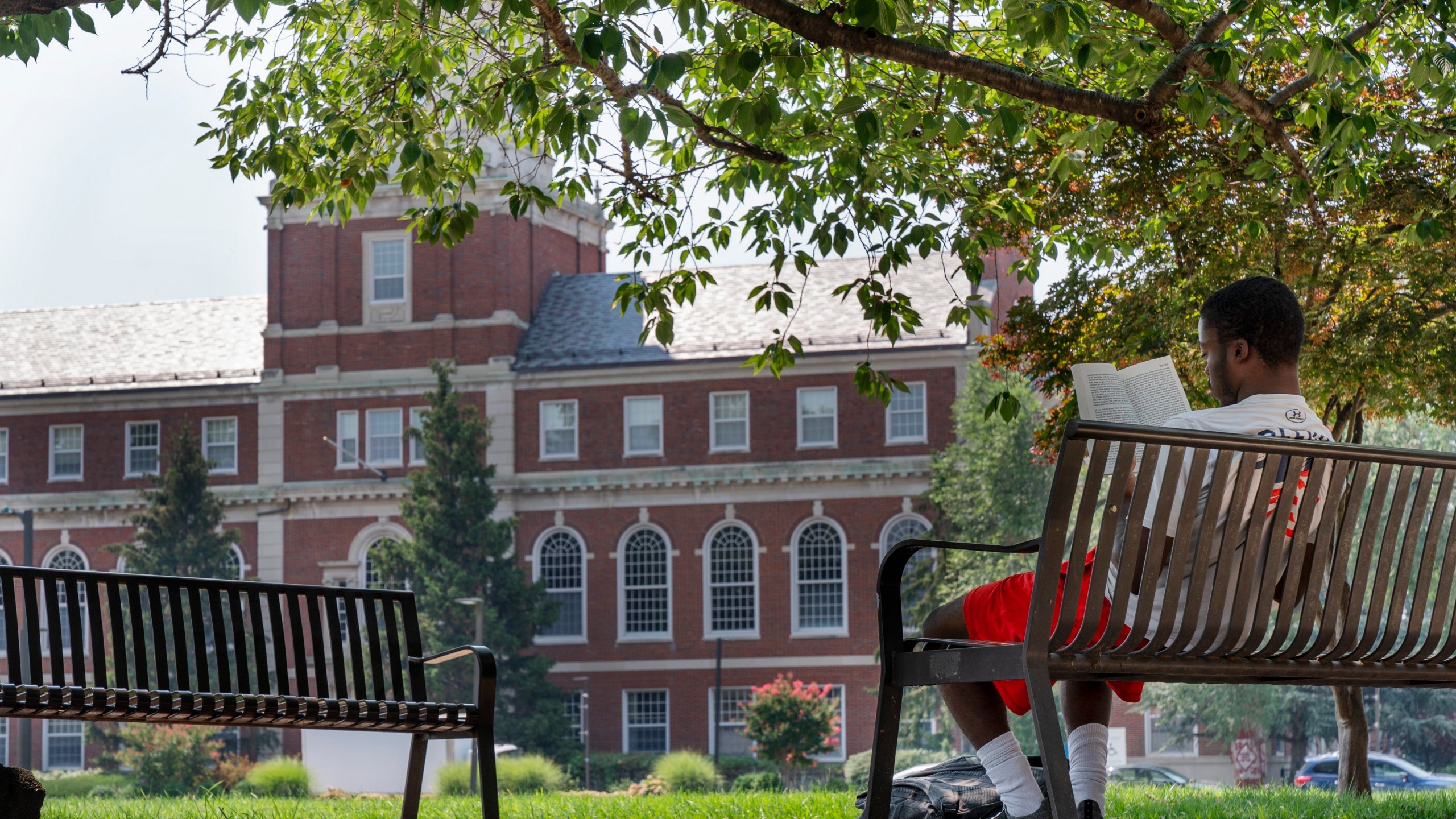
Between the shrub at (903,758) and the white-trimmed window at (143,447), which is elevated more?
the white-trimmed window at (143,447)

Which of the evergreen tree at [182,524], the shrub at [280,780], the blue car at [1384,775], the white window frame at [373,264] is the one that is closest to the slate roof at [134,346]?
the white window frame at [373,264]

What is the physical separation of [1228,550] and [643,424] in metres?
39.5

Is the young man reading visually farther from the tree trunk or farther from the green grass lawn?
the tree trunk

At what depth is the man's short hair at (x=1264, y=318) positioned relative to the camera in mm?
3396

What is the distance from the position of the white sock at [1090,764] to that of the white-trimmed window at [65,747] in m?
43.7

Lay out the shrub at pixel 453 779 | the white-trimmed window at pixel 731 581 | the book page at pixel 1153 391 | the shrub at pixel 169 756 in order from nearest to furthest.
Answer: the book page at pixel 1153 391, the shrub at pixel 453 779, the shrub at pixel 169 756, the white-trimmed window at pixel 731 581

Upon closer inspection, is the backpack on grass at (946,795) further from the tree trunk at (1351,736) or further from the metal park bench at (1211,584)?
the tree trunk at (1351,736)

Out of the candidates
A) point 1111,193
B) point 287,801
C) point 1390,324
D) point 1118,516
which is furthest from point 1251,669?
point 1390,324

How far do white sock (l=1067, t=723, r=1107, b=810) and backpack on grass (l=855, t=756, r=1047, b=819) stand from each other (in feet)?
1.37

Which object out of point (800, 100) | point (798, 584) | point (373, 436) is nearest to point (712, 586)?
point (798, 584)

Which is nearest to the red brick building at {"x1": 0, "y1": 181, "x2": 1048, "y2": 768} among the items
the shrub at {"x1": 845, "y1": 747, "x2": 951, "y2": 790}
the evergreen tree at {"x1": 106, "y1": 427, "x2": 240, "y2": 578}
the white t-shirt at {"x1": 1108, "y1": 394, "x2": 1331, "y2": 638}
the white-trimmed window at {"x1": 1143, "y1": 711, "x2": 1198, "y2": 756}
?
the shrub at {"x1": 845, "y1": 747, "x2": 951, "y2": 790}

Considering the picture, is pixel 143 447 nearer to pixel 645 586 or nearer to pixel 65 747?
pixel 65 747

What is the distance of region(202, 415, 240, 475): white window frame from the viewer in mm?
43875

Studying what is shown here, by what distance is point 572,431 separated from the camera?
42406 mm
